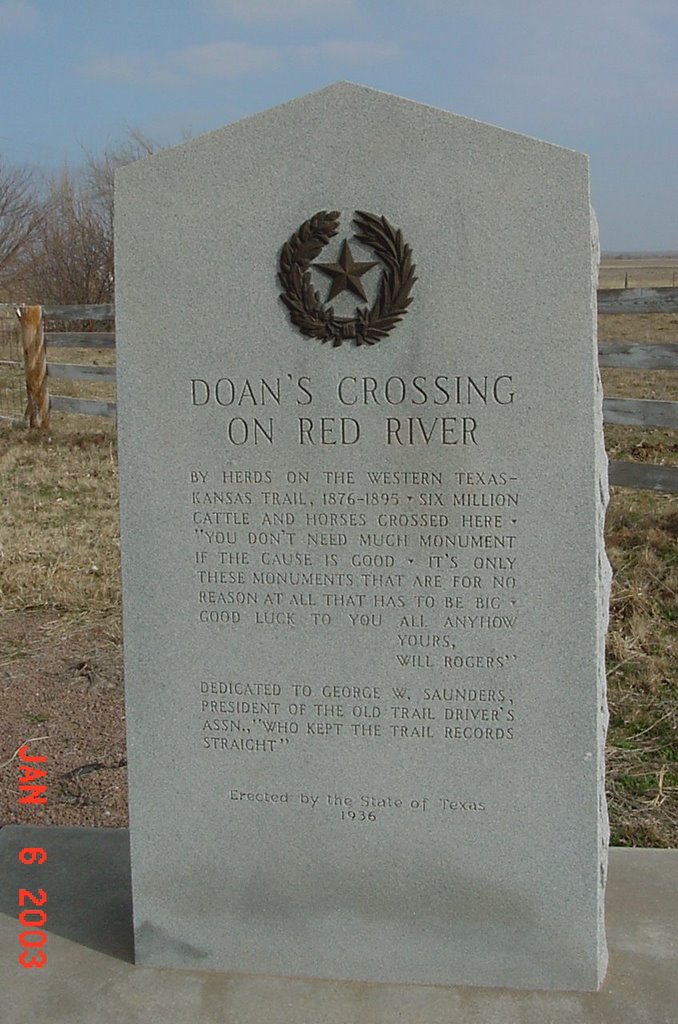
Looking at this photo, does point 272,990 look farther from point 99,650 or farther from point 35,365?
point 35,365

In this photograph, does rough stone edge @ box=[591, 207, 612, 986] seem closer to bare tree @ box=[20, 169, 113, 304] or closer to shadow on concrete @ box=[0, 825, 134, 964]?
shadow on concrete @ box=[0, 825, 134, 964]

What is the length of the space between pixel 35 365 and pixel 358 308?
10.0m

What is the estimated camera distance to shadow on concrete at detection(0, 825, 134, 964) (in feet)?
10.2

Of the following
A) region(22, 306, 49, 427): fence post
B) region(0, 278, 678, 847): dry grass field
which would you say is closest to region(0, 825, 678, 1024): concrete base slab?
region(0, 278, 678, 847): dry grass field

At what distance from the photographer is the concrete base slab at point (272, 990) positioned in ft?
8.91

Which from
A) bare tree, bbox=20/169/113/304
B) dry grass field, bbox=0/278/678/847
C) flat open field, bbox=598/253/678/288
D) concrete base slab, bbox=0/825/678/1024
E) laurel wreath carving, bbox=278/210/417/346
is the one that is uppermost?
flat open field, bbox=598/253/678/288

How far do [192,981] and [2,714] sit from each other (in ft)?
7.97

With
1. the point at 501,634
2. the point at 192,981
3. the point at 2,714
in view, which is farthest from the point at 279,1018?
the point at 2,714

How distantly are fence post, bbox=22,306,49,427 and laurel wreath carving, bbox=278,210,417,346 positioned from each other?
9828 millimetres

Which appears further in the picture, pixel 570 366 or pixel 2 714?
pixel 2 714

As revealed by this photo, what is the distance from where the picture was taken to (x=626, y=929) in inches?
120

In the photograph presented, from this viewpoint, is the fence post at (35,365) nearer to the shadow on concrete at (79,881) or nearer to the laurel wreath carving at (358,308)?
the shadow on concrete at (79,881)

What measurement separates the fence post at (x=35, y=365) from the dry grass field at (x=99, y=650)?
245 centimetres

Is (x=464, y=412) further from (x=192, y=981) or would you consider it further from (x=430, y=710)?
(x=192, y=981)
